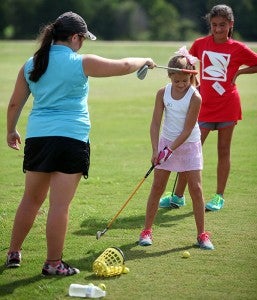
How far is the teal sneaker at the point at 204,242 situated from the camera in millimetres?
6992

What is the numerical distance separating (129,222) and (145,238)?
0.86 m

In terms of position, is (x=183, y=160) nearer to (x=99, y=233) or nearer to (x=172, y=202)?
(x=99, y=233)

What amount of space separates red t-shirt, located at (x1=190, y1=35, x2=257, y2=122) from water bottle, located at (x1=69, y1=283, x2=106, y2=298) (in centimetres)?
355

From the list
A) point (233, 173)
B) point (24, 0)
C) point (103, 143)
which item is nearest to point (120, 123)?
point (103, 143)

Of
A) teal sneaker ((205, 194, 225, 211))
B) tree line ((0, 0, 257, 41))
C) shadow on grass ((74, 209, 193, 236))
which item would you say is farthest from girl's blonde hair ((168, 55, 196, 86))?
tree line ((0, 0, 257, 41))

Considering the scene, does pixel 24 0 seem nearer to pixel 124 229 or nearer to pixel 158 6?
pixel 158 6

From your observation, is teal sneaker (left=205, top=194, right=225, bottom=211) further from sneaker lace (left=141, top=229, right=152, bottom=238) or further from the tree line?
the tree line

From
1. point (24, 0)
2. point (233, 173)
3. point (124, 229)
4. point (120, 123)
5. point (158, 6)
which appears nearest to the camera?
point (124, 229)

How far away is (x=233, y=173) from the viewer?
10.5 metres

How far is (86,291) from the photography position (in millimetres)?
5609

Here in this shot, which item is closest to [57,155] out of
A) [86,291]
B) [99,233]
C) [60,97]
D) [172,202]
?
[60,97]

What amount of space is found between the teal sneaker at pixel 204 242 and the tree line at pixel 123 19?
56.0 meters

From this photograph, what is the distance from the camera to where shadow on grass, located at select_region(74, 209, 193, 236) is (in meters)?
7.68

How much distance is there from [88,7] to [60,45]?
6394 centimetres
